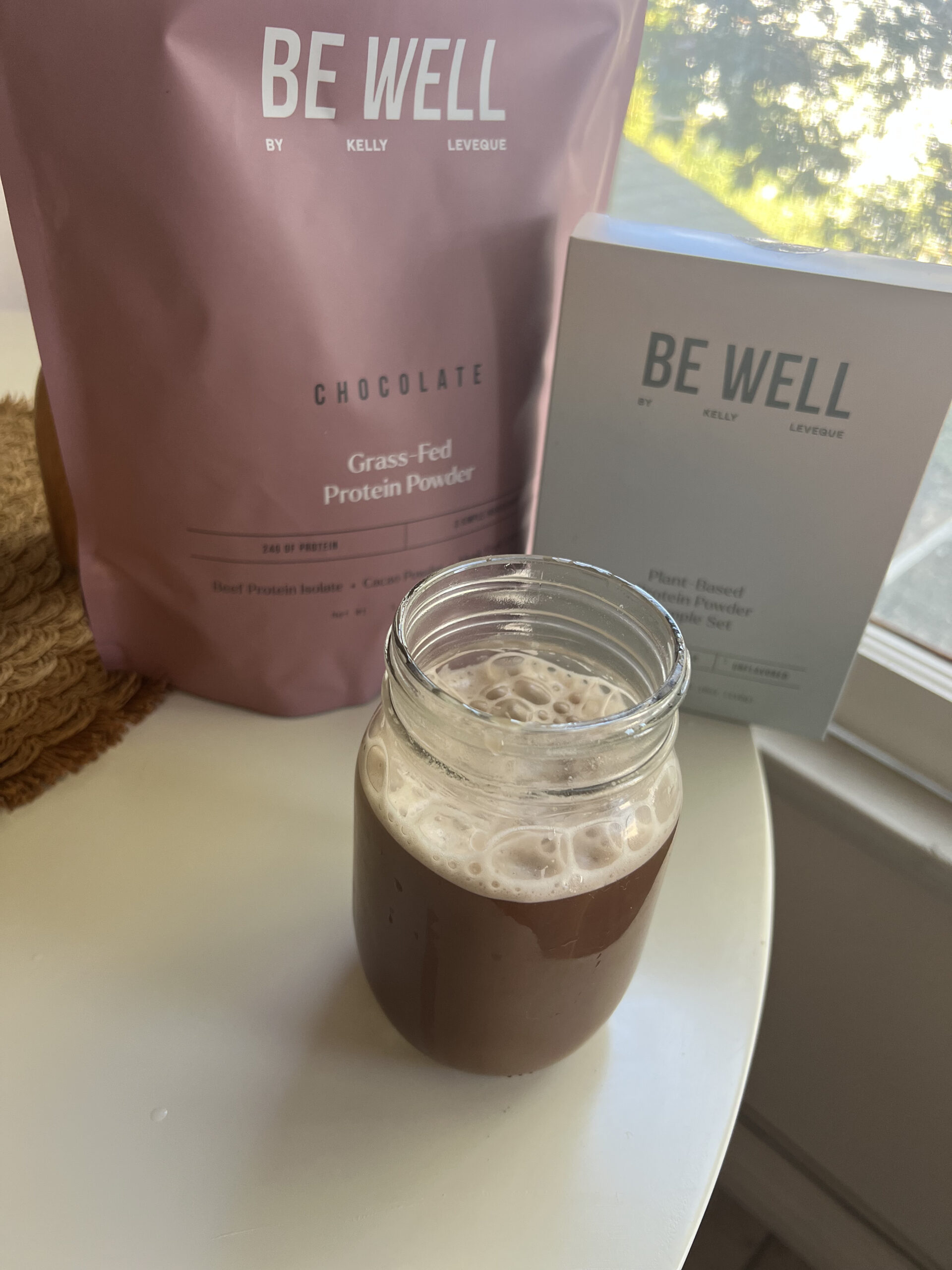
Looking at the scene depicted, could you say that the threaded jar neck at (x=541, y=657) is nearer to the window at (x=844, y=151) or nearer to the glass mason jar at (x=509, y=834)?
the glass mason jar at (x=509, y=834)

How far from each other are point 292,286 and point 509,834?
0.32 metres

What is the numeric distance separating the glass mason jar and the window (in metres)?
0.42

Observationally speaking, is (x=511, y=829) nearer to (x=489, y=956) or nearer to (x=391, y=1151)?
(x=489, y=956)

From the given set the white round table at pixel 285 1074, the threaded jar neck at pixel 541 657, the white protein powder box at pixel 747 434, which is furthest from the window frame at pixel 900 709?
the threaded jar neck at pixel 541 657

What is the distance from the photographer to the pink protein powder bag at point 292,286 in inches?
17.9

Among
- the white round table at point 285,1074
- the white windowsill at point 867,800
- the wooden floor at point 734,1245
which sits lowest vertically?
the wooden floor at point 734,1245

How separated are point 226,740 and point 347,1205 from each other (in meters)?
0.30

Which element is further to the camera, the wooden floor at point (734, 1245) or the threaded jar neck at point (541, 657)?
the wooden floor at point (734, 1245)

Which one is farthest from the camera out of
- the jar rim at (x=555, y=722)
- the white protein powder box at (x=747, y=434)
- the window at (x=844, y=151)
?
the window at (x=844, y=151)

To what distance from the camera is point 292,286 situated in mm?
511

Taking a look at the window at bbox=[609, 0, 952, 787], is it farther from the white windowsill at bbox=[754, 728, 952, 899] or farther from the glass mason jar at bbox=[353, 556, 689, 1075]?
the glass mason jar at bbox=[353, 556, 689, 1075]

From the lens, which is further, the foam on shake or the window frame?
the window frame

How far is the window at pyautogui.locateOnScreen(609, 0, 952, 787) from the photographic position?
71 centimetres

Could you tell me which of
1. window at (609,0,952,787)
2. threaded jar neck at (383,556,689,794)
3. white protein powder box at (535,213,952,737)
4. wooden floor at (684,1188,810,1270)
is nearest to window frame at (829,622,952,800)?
window at (609,0,952,787)
